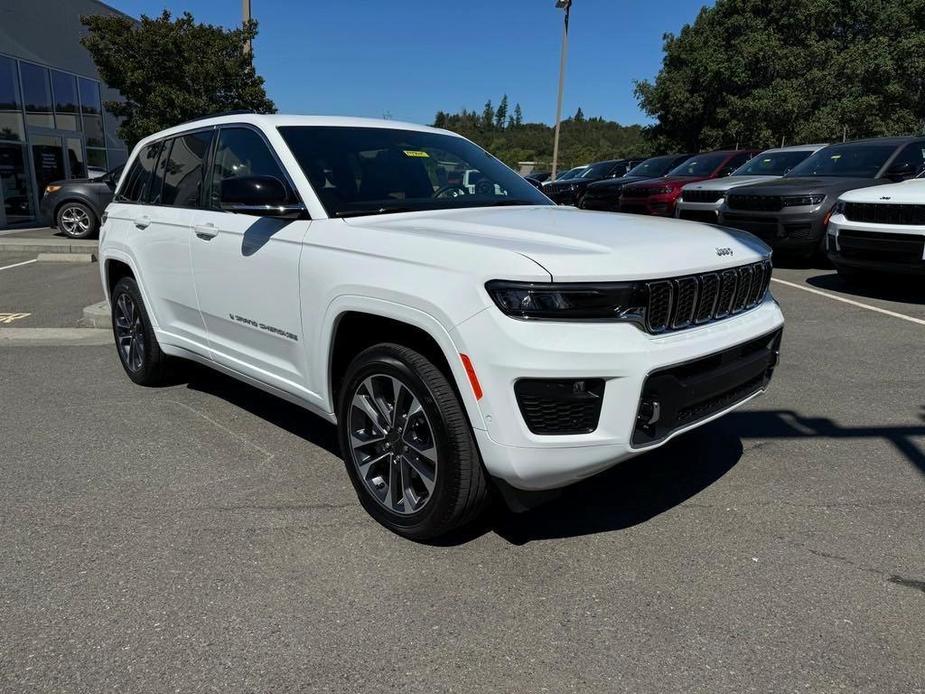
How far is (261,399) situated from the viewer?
492 centimetres

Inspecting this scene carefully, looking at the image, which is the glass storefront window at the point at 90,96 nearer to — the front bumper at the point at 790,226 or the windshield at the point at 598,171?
the windshield at the point at 598,171

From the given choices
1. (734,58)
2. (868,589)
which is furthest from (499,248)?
(734,58)

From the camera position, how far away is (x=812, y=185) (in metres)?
9.38

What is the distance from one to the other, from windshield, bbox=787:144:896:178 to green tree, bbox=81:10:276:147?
1105cm

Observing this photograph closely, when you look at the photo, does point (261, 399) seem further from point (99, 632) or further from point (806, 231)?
point (806, 231)

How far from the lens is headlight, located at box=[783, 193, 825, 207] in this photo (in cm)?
913

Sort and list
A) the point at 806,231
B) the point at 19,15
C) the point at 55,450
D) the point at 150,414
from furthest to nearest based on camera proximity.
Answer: the point at 19,15 < the point at 806,231 < the point at 150,414 < the point at 55,450

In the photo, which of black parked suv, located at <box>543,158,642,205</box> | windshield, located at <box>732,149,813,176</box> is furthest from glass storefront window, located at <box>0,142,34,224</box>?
A: windshield, located at <box>732,149,813,176</box>

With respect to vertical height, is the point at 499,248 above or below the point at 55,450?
above

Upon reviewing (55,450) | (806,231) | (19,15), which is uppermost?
(19,15)

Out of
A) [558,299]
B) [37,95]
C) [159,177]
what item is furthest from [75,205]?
[558,299]

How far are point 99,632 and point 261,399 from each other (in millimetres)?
2565

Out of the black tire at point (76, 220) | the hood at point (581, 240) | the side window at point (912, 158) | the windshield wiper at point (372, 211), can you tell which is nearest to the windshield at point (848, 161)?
the side window at point (912, 158)

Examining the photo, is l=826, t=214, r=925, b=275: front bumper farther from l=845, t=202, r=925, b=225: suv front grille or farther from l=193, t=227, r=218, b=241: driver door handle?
l=193, t=227, r=218, b=241: driver door handle
